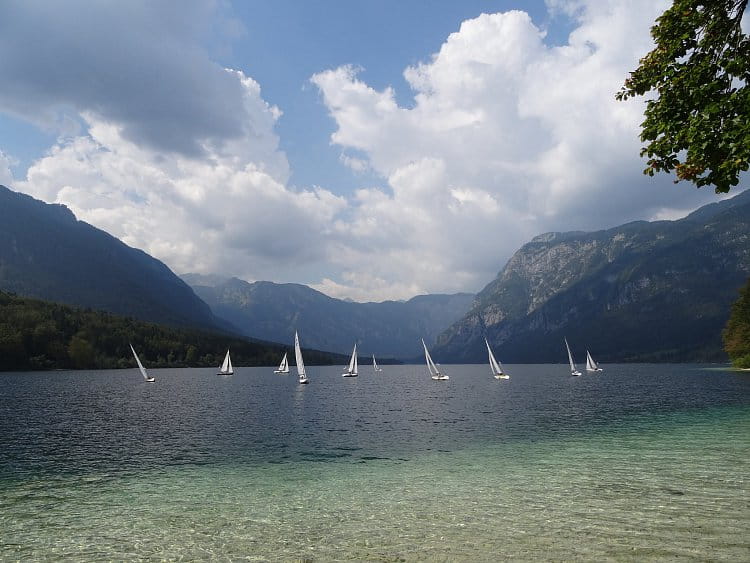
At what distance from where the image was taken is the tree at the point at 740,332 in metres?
144

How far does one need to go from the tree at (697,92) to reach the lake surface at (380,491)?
1359cm

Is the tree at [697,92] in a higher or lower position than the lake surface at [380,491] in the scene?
higher

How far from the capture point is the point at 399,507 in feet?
75.3

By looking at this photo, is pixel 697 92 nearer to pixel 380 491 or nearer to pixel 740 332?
pixel 380 491

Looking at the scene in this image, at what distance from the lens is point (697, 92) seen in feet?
56.4

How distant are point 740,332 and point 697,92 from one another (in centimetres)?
17017

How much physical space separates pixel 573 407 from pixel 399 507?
63.6m

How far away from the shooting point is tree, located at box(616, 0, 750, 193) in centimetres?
1647

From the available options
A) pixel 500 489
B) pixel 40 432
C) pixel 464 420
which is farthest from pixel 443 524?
pixel 40 432

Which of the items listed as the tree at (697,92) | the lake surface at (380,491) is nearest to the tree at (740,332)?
the lake surface at (380,491)

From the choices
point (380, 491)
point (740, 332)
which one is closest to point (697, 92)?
point (380, 491)

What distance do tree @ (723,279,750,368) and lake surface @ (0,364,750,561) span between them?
114 m

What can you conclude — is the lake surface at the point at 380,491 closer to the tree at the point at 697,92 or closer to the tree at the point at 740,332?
the tree at the point at 697,92

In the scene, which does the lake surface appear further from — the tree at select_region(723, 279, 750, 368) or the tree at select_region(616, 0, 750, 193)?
the tree at select_region(723, 279, 750, 368)
